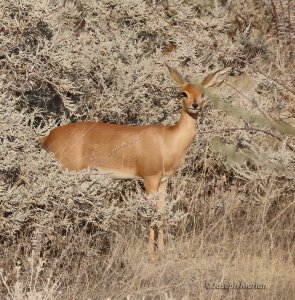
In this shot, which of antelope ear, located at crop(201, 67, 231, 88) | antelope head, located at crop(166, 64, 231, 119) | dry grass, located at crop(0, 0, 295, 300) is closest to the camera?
dry grass, located at crop(0, 0, 295, 300)

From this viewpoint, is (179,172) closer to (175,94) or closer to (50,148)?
(175,94)

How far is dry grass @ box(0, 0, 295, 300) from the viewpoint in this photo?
4.61m

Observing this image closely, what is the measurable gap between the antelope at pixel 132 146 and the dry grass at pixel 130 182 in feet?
0.62

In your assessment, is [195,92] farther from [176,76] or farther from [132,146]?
[132,146]

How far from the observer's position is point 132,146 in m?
6.49

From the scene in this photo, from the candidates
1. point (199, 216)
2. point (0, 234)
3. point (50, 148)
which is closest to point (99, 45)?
point (50, 148)

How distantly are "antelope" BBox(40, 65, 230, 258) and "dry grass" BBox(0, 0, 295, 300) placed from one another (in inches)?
7.5

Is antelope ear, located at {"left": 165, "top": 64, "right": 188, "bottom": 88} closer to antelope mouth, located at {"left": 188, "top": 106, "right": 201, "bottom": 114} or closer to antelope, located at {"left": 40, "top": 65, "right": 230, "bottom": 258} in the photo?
antelope, located at {"left": 40, "top": 65, "right": 230, "bottom": 258}

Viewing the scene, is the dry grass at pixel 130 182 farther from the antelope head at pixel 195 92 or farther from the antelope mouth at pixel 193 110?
the antelope mouth at pixel 193 110

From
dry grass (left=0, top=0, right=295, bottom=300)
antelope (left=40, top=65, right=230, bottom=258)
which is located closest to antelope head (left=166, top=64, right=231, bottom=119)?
antelope (left=40, top=65, right=230, bottom=258)

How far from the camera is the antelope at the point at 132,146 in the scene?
6.35m

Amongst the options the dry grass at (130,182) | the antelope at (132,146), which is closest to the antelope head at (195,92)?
the antelope at (132,146)

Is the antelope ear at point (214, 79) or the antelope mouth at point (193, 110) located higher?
the antelope ear at point (214, 79)

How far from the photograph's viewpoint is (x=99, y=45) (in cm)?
715
